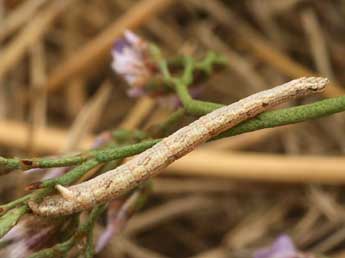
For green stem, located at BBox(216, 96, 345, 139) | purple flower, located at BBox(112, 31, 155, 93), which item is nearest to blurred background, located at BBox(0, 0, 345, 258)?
purple flower, located at BBox(112, 31, 155, 93)

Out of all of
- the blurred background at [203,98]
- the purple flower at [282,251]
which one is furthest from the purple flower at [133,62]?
the blurred background at [203,98]

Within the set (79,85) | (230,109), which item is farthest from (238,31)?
(230,109)

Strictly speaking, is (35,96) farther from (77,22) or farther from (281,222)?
(281,222)

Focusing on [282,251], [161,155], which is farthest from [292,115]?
[282,251]

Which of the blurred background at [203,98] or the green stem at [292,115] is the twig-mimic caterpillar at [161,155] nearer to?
the green stem at [292,115]

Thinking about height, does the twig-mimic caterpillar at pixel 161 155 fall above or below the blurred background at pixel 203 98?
below

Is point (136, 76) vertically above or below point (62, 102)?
below

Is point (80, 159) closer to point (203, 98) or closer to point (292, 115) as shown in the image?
point (292, 115)
